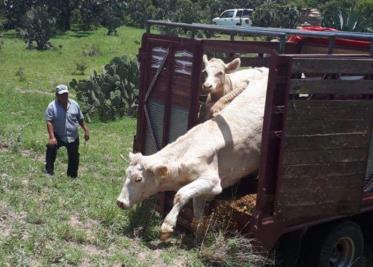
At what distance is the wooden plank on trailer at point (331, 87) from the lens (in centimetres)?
570

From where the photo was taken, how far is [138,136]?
7.78 m

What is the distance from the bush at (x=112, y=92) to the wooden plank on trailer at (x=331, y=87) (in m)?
9.55

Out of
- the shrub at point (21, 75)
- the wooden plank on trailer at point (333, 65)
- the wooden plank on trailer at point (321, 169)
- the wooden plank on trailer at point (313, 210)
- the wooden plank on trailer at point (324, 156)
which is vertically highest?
the wooden plank on trailer at point (333, 65)

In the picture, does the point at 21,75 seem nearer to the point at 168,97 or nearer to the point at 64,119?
the point at 64,119

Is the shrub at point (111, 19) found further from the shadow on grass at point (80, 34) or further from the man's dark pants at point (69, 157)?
the man's dark pants at point (69, 157)

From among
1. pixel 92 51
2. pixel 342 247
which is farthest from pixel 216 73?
pixel 92 51

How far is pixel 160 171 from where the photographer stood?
621cm

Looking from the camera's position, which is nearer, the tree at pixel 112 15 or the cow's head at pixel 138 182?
the cow's head at pixel 138 182

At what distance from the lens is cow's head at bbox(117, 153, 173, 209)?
630 cm

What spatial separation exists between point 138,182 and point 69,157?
9.52 feet

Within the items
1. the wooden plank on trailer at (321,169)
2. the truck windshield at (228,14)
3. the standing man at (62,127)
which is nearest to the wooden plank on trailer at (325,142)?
the wooden plank on trailer at (321,169)

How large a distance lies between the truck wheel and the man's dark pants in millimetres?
4059

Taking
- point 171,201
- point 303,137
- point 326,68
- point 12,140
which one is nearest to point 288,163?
point 303,137

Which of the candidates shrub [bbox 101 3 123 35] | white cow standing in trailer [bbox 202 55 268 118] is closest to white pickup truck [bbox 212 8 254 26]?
shrub [bbox 101 3 123 35]
